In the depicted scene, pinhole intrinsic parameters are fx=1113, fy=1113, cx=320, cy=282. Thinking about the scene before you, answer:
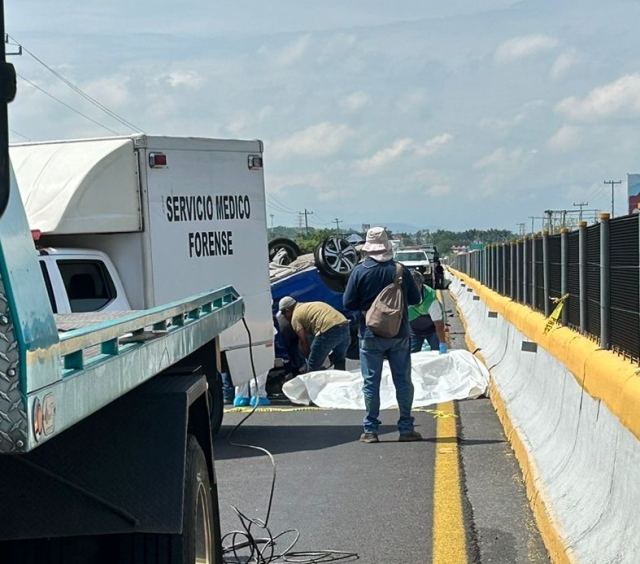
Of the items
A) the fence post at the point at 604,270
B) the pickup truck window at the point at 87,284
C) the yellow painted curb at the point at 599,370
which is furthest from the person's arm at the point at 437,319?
the fence post at the point at 604,270

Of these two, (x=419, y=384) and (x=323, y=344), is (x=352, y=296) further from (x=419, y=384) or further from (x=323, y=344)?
(x=323, y=344)

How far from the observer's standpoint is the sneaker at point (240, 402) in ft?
44.5

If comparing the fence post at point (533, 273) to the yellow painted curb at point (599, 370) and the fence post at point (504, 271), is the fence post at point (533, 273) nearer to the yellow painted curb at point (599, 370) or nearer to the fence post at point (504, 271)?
the yellow painted curb at point (599, 370)

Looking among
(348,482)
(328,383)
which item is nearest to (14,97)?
(348,482)

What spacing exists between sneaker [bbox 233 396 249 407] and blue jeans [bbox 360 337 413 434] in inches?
129

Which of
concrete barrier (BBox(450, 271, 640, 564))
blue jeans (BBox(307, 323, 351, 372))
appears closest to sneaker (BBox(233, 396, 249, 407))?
blue jeans (BBox(307, 323, 351, 372))

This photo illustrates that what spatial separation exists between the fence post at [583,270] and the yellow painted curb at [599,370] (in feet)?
0.41

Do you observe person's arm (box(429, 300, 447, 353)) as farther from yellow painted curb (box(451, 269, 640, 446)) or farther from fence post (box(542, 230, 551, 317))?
yellow painted curb (box(451, 269, 640, 446))

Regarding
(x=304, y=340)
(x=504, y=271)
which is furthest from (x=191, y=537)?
(x=504, y=271)

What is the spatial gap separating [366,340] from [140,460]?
6889 mm

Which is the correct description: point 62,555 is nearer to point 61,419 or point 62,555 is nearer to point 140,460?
point 140,460

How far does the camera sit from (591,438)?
6.09m

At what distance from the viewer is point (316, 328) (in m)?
14.6

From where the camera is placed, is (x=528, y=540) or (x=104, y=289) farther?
(x=104, y=289)
